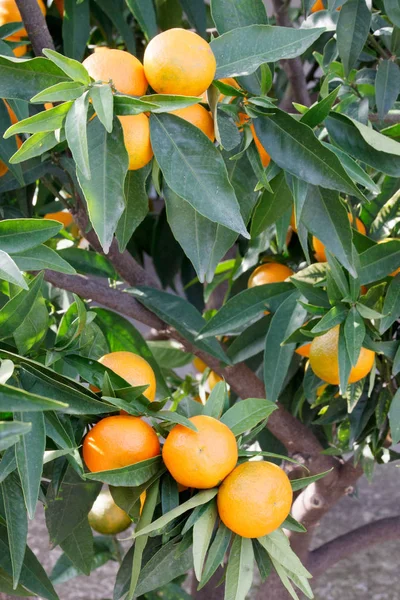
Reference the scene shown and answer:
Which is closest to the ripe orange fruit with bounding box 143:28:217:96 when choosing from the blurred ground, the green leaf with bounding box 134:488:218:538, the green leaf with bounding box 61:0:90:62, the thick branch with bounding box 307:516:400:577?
the green leaf with bounding box 134:488:218:538

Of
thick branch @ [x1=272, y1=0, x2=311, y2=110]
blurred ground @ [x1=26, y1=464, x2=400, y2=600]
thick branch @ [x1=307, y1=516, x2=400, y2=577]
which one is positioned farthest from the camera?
blurred ground @ [x1=26, y1=464, x2=400, y2=600]

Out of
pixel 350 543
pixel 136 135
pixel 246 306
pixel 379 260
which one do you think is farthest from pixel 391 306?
pixel 350 543

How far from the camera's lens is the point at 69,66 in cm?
33

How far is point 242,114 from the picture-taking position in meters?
0.42

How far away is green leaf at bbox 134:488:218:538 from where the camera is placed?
39 cm

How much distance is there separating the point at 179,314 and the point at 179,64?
339mm

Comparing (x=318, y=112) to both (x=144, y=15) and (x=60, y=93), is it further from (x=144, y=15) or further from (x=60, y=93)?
(x=144, y=15)

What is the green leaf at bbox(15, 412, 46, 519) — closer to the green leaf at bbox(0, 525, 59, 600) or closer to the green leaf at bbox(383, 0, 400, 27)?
the green leaf at bbox(0, 525, 59, 600)

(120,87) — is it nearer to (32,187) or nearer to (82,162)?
(82,162)

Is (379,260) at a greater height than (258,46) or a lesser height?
lesser

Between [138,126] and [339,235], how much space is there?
0.12m

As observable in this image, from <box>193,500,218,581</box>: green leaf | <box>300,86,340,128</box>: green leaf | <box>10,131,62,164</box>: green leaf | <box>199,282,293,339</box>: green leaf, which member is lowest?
<box>199,282,293,339</box>: green leaf

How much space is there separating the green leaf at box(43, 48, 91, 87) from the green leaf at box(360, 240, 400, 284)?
0.27m

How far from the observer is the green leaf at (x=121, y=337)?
676mm
